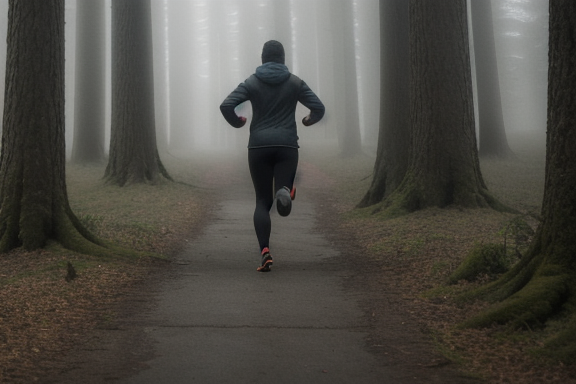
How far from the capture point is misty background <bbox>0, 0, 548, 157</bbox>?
3978cm

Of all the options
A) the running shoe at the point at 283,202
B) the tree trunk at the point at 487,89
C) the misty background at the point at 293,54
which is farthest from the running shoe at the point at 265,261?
the misty background at the point at 293,54

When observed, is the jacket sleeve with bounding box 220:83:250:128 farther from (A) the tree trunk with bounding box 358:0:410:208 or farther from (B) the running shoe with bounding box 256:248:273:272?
(A) the tree trunk with bounding box 358:0:410:208

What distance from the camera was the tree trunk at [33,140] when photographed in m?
7.98

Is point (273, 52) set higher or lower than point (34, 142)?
higher

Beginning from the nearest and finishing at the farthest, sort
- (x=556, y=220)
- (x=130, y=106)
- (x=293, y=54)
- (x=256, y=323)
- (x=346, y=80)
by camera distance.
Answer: (x=556, y=220) < (x=256, y=323) < (x=130, y=106) < (x=346, y=80) < (x=293, y=54)

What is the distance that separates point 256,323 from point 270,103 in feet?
8.78

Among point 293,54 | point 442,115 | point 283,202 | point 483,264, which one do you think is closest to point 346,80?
point 442,115

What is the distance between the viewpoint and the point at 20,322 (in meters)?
5.39

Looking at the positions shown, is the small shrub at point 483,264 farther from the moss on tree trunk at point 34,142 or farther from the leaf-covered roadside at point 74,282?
the moss on tree trunk at point 34,142

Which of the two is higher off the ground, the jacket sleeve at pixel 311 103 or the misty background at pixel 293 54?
the misty background at pixel 293 54

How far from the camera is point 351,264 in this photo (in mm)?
8430

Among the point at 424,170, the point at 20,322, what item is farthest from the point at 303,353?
the point at 424,170

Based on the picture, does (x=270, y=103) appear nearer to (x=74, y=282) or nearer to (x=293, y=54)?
(x=74, y=282)

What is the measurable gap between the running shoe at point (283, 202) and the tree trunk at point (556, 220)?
7.69 feet
